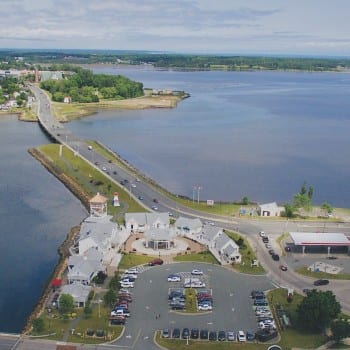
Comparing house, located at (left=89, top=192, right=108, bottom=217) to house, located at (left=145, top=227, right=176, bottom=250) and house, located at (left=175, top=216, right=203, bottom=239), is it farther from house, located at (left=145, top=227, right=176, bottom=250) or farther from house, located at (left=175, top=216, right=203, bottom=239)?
house, located at (left=175, top=216, right=203, bottom=239)

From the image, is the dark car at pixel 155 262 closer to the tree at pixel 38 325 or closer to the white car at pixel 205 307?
the white car at pixel 205 307

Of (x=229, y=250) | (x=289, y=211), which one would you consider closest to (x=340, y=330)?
(x=229, y=250)

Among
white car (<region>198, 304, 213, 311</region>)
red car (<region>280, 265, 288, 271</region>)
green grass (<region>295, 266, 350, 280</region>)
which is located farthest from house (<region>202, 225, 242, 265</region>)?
white car (<region>198, 304, 213, 311</region>)

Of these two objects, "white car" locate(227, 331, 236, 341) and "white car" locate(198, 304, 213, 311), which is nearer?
"white car" locate(227, 331, 236, 341)

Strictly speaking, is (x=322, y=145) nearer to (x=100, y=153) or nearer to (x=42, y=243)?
(x=100, y=153)

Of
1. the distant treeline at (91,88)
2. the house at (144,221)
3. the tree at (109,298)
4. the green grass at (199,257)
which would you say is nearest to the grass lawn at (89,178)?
the house at (144,221)
